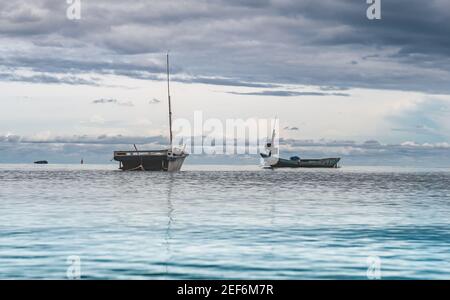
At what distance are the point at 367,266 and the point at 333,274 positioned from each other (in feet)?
7.31

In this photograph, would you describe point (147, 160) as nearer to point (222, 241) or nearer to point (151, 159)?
point (151, 159)

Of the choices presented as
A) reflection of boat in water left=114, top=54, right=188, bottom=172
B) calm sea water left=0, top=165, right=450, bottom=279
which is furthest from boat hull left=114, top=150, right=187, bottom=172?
calm sea water left=0, top=165, right=450, bottom=279

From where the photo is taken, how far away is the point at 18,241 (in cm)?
3148

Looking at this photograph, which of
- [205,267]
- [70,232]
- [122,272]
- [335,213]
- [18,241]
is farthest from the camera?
[335,213]

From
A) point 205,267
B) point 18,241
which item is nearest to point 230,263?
point 205,267

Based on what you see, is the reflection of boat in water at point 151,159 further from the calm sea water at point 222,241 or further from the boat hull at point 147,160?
the calm sea water at point 222,241

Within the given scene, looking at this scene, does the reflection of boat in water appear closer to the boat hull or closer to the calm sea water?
the boat hull

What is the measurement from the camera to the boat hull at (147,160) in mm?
151875

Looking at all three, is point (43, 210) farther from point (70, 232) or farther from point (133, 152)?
point (133, 152)

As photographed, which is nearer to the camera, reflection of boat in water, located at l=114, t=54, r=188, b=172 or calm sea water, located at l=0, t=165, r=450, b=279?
calm sea water, located at l=0, t=165, r=450, b=279

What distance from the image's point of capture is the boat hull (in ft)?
498

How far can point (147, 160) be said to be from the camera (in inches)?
6019

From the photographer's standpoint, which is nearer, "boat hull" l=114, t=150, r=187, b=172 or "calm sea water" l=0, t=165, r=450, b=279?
"calm sea water" l=0, t=165, r=450, b=279
